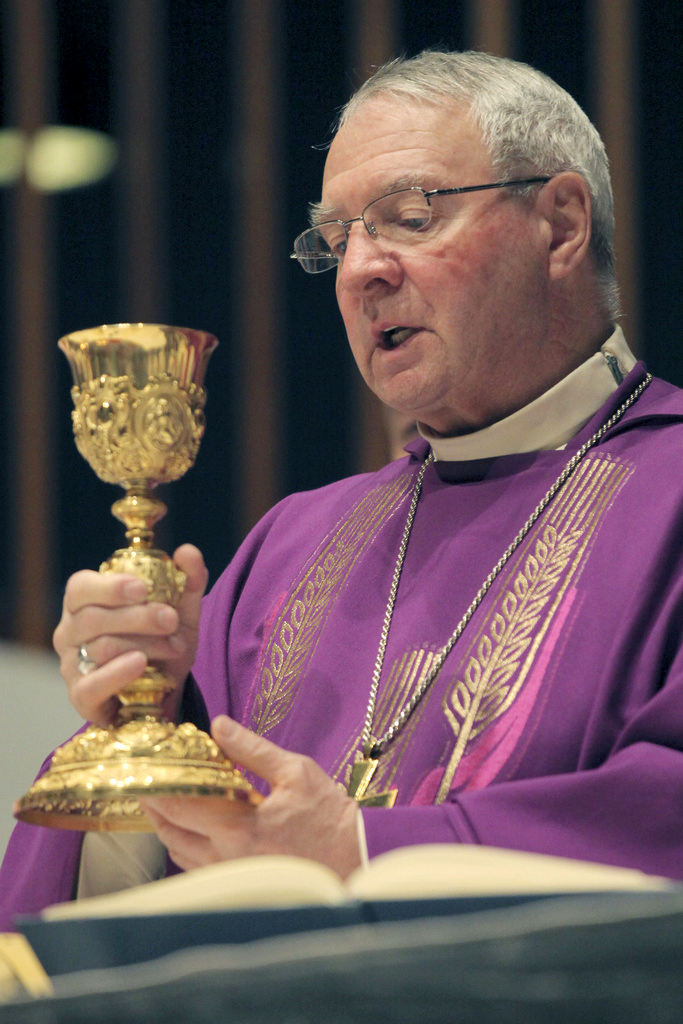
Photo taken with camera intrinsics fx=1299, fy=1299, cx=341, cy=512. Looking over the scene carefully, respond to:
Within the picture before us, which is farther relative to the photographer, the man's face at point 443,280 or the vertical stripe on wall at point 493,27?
the vertical stripe on wall at point 493,27

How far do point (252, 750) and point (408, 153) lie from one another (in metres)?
1.16

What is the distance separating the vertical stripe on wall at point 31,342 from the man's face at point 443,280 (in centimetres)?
277

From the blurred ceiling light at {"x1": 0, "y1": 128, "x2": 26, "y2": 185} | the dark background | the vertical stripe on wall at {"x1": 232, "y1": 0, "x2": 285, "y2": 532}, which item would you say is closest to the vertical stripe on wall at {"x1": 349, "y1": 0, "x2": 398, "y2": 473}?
the dark background

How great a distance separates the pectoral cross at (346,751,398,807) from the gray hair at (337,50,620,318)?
3.31ft

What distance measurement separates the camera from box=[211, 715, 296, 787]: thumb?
152 centimetres

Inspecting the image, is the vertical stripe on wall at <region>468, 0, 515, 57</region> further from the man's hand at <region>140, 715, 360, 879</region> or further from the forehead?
the man's hand at <region>140, 715, 360, 879</region>

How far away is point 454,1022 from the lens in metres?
0.83

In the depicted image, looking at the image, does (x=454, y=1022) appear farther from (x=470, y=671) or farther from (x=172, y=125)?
(x=172, y=125)

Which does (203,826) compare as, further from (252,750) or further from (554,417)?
(554,417)

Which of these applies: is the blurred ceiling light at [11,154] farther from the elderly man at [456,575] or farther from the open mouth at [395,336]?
the open mouth at [395,336]

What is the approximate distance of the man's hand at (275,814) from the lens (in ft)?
4.98

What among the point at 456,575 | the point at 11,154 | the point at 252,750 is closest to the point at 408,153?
the point at 456,575

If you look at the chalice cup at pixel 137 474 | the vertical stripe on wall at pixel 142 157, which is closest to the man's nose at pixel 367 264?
the chalice cup at pixel 137 474

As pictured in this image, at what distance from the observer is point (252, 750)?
1520 millimetres
